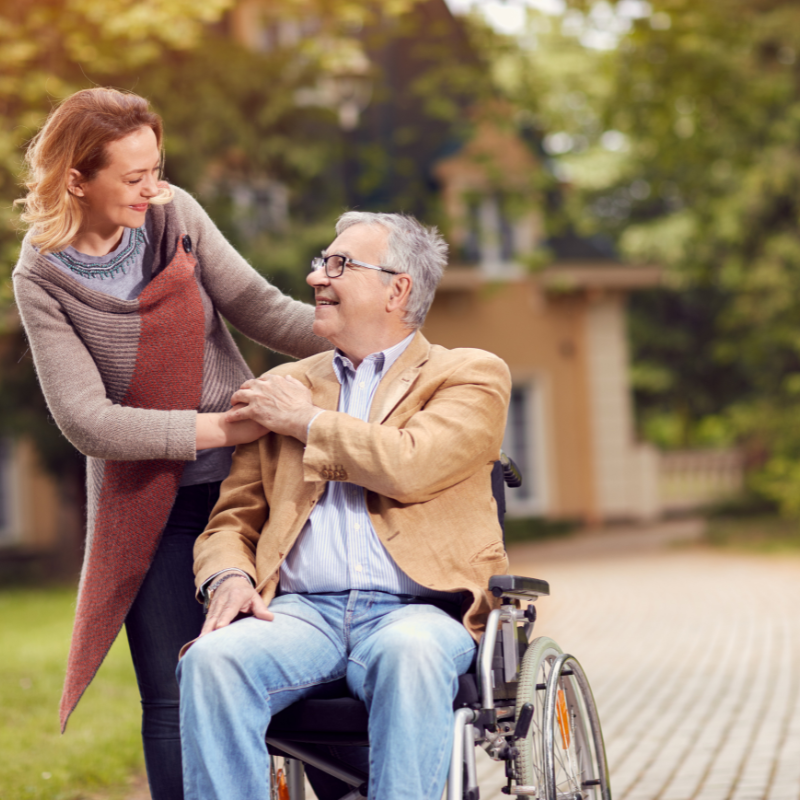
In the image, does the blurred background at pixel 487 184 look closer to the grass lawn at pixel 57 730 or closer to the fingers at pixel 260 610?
the grass lawn at pixel 57 730

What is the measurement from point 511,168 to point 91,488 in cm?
1398

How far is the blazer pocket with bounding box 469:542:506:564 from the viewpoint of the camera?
2760 mm

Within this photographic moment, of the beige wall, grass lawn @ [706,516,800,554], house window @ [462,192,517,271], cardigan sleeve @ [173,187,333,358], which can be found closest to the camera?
cardigan sleeve @ [173,187,333,358]

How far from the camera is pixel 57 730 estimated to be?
5.39 m

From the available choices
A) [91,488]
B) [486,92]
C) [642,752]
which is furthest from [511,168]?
[91,488]

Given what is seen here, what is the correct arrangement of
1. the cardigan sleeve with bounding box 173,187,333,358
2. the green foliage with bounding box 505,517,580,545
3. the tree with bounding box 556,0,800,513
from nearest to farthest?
the cardigan sleeve with bounding box 173,187,333,358
the tree with bounding box 556,0,800,513
the green foliage with bounding box 505,517,580,545

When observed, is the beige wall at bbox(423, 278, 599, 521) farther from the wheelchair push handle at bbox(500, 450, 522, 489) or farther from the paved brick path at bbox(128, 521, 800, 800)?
the wheelchair push handle at bbox(500, 450, 522, 489)

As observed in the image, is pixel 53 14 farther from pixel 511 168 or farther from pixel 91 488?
pixel 91 488

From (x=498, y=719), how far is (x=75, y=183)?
4.96ft

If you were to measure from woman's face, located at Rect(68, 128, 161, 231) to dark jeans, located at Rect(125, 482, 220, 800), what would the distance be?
2.32 feet

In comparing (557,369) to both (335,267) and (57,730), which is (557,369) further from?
(335,267)

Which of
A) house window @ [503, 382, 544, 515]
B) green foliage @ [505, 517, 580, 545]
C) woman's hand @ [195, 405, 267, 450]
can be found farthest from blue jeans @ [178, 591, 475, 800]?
house window @ [503, 382, 544, 515]

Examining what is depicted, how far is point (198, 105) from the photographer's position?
12609 mm

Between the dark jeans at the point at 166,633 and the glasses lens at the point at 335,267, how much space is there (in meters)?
0.64
